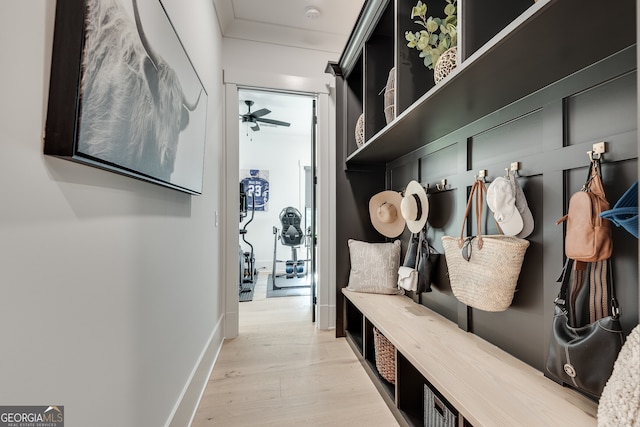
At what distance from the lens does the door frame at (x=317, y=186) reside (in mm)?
2609

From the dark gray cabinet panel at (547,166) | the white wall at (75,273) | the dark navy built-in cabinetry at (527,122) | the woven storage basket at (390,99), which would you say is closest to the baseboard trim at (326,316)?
the dark navy built-in cabinetry at (527,122)

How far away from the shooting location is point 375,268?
222cm

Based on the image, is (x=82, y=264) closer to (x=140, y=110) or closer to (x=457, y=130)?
(x=140, y=110)

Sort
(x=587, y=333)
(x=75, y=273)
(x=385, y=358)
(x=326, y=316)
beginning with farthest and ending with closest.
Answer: (x=326, y=316), (x=385, y=358), (x=587, y=333), (x=75, y=273)

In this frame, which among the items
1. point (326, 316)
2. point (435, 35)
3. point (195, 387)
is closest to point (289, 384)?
point (195, 387)

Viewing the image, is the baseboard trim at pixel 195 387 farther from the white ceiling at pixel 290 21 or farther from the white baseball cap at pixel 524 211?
the white ceiling at pixel 290 21

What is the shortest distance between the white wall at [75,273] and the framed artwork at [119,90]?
1.3 inches

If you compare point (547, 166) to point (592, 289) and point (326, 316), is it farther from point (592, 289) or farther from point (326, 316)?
point (326, 316)

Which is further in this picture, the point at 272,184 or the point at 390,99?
the point at 272,184

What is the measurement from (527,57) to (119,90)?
126 cm

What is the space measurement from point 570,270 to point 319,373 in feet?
5.45

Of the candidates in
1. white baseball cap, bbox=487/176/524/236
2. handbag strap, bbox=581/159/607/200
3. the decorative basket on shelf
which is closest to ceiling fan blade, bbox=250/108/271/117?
the decorative basket on shelf

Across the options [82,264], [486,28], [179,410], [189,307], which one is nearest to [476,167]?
[486,28]

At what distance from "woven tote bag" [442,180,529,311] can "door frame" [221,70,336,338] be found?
5.19 feet
